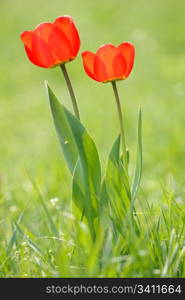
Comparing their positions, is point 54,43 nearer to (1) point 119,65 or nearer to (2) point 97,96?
(1) point 119,65

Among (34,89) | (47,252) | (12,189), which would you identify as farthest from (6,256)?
(34,89)

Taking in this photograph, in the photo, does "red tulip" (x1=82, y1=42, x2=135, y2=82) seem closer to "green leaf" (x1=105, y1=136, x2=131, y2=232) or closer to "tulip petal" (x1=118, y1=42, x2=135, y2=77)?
"tulip petal" (x1=118, y1=42, x2=135, y2=77)

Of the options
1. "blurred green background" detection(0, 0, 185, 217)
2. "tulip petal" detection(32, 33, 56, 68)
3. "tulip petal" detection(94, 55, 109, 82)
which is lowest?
"blurred green background" detection(0, 0, 185, 217)

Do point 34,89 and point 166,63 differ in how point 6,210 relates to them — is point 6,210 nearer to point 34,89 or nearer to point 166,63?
point 166,63

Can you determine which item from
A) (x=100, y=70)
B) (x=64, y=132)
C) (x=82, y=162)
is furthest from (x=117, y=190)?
(x=100, y=70)

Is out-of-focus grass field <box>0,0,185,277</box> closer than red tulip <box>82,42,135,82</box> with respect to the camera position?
No

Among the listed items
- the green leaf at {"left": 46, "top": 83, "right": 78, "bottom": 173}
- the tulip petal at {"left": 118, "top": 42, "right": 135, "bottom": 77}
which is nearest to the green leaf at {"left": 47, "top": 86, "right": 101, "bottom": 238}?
the green leaf at {"left": 46, "top": 83, "right": 78, "bottom": 173}
